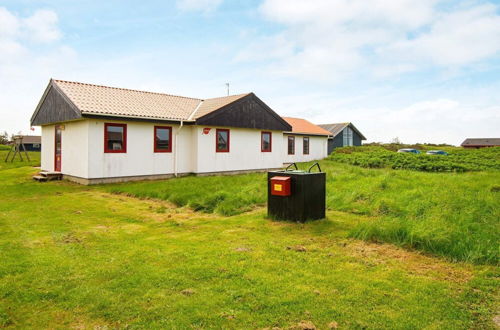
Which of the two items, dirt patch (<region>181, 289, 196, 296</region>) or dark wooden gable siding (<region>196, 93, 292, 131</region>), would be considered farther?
dark wooden gable siding (<region>196, 93, 292, 131</region>)

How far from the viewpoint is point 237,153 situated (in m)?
19.3

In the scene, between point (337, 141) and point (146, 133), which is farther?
point (337, 141)

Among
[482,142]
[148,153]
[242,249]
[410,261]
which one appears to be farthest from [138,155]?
[482,142]

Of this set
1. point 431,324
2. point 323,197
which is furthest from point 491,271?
point 323,197

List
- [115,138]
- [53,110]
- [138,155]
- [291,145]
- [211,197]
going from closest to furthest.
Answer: [211,197], [115,138], [138,155], [53,110], [291,145]

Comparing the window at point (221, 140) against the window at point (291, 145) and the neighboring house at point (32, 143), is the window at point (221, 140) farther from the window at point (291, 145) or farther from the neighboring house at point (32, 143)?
the neighboring house at point (32, 143)

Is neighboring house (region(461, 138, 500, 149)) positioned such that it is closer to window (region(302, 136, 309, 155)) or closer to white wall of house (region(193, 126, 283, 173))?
window (region(302, 136, 309, 155))

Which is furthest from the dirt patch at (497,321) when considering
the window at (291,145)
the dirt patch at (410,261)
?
the window at (291,145)

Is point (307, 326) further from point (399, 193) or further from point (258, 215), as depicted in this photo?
point (399, 193)

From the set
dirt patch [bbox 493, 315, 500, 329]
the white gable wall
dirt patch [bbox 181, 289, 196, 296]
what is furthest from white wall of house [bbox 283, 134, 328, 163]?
dirt patch [bbox 493, 315, 500, 329]

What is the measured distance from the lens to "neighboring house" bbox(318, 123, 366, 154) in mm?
38000

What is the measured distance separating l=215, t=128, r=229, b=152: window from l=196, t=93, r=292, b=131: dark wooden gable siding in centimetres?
47

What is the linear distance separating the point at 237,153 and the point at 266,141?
108 inches

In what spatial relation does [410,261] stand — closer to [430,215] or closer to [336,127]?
[430,215]
